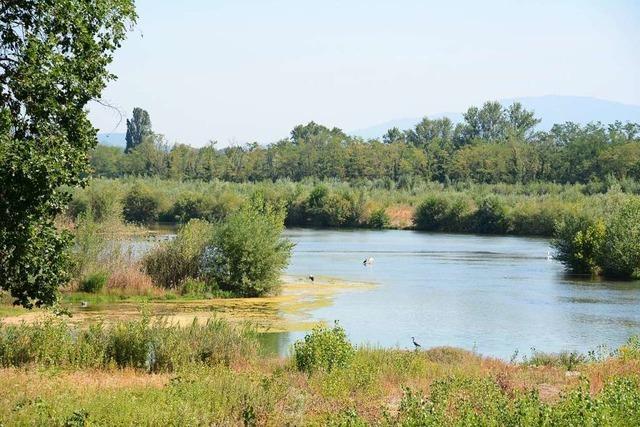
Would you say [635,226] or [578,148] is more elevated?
[578,148]

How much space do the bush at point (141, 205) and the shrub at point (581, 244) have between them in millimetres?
50606

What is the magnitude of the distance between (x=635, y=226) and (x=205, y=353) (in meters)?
37.3

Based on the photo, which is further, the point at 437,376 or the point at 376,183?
the point at 376,183

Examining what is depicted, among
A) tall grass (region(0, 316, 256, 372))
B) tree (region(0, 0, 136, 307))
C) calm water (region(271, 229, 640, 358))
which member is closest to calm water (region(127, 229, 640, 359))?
calm water (region(271, 229, 640, 358))

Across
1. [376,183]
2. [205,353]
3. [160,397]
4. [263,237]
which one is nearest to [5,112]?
[160,397]

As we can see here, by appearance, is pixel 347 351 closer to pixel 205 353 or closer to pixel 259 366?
pixel 259 366

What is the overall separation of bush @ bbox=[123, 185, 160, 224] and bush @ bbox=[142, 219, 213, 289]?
54.2 meters

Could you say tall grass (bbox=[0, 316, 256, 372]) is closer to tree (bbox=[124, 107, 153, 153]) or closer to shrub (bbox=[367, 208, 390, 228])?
shrub (bbox=[367, 208, 390, 228])

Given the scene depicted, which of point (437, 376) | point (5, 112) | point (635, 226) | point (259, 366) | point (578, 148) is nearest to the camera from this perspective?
point (5, 112)

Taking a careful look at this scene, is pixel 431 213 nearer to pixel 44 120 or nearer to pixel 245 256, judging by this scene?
pixel 245 256

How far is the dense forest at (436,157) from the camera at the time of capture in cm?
10875

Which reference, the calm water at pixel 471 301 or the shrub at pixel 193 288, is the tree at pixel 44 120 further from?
the shrub at pixel 193 288

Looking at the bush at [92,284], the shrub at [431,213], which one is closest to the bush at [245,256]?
the bush at [92,284]

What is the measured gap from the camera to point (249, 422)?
1299 centimetres
